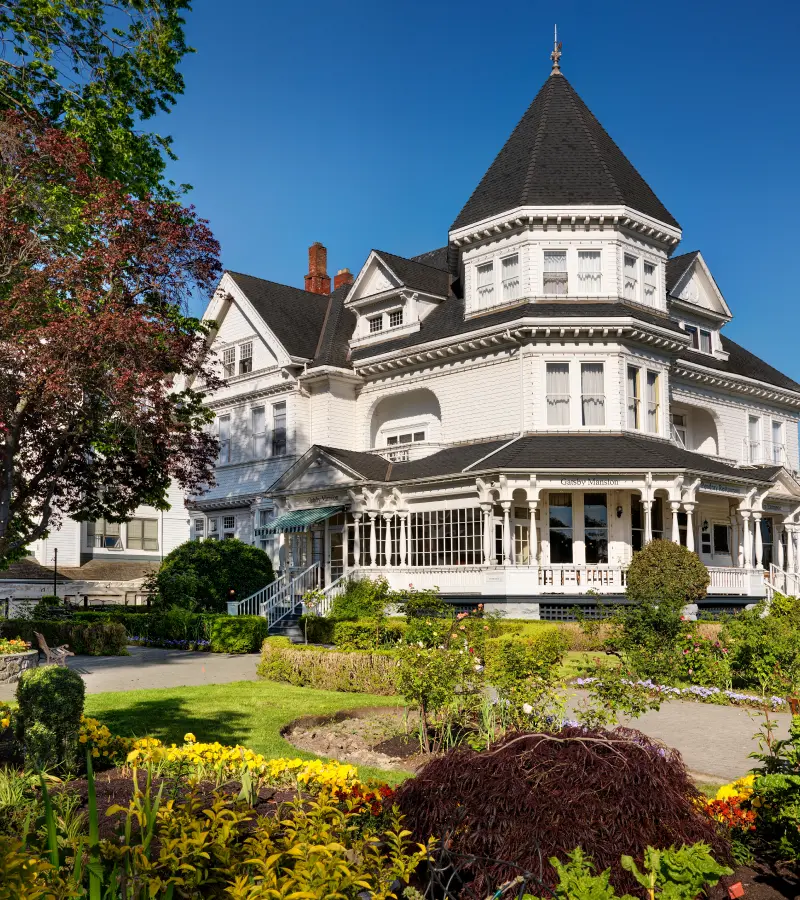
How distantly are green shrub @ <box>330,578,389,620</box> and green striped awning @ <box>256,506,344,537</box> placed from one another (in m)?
4.03

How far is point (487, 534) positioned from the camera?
2628 cm

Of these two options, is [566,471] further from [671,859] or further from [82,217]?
[671,859]

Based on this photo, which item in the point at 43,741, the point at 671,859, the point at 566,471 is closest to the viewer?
the point at 671,859

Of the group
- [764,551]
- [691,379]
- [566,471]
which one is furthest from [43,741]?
[764,551]

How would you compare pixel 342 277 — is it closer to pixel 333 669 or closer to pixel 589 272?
pixel 589 272

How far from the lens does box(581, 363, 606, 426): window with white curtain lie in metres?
27.9

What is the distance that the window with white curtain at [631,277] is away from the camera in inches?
1147

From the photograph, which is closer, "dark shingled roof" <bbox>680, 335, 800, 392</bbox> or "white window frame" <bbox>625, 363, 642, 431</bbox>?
"white window frame" <bbox>625, 363, 642, 431</bbox>

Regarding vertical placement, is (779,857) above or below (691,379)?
below

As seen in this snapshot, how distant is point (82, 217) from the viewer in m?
17.8

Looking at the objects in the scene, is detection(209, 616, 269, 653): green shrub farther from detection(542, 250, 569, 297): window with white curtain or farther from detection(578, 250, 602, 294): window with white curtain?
detection(578, 250, 602, 294): window with white curtain

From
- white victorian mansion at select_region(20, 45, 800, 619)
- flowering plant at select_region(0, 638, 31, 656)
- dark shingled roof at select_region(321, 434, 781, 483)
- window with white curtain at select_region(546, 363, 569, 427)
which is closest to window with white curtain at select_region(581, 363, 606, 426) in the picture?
white victorian mansion at select_region(20, 45, 800, 619)

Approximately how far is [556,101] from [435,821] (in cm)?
3125

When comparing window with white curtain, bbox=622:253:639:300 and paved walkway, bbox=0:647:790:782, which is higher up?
window with white curtain, bbox=622:253:639:300
